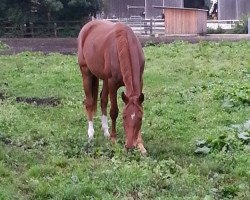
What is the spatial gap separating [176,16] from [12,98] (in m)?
24.8

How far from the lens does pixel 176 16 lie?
35719mm

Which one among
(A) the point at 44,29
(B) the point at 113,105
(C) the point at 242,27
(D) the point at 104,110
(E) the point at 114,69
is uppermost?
(A) the point at 44,29

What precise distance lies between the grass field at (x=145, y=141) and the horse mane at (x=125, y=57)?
33.5 inches

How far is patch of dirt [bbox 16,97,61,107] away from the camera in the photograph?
11531 millimetres

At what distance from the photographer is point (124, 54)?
309 inches

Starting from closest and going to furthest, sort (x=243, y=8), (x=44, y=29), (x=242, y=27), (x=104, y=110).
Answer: (x=104, y=110)
(x=242, y=27)
(x=44, y=29)
(x=243, y=8)

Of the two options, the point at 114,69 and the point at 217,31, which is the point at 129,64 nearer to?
the point at 114,69

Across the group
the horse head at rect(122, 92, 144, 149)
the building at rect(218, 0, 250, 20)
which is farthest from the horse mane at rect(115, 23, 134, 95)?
the building at rect(218, 0, 250, 20)

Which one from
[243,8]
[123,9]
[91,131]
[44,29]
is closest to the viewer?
[91,131]

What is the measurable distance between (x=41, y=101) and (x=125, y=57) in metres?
4.42

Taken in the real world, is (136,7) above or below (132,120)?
above

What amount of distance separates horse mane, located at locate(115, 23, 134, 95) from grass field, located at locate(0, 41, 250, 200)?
851 mm

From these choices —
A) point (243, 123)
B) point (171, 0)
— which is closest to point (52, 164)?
point (243, 123)

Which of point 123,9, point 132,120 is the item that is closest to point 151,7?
point 123,9
